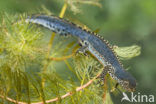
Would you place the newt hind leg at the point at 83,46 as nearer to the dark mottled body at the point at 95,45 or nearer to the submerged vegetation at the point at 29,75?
the dark mottled body at the point at 95,45

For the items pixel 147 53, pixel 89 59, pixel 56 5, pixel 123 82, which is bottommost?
pixel 123 82

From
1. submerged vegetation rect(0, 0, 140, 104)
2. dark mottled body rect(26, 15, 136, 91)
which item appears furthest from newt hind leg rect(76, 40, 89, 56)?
submerged vegetation rect(0, 0, 140, 104)

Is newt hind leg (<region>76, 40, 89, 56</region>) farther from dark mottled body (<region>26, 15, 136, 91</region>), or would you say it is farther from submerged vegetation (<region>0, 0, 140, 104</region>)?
submerged vegetation (<region>0, 0, 140, 104</region>)

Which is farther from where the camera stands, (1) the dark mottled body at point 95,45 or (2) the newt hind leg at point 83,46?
(2) the newt hind leg at point 83,46

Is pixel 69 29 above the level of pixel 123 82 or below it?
above

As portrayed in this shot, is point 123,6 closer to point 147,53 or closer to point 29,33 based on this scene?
point 147,53

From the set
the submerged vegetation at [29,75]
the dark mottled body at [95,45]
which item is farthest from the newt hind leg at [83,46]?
the submerged vegetation at [29,75]

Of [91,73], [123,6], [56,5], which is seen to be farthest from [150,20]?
[91,73]

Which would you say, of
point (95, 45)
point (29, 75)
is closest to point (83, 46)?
point (95, 45)
